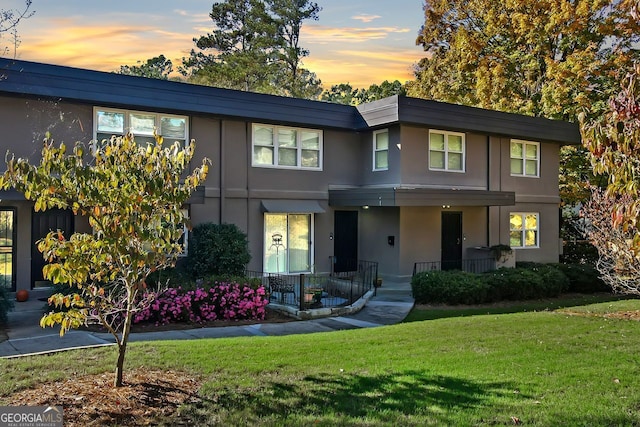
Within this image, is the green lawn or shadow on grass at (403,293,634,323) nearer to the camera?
the green lawn

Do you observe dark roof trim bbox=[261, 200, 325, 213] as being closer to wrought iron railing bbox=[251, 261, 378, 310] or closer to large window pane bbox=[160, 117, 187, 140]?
wrought iron railing bbox=[251, 261, 378, 310]

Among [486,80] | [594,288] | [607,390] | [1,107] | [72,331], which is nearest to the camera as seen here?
Result: [607,390]

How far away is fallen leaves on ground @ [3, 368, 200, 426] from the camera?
5.34 meters

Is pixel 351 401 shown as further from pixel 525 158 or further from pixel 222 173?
pixel 525 158

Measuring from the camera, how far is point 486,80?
26234 mm

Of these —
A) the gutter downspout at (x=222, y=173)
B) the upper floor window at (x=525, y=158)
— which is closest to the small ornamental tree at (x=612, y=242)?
the upper floor window at (x=525, y=158)

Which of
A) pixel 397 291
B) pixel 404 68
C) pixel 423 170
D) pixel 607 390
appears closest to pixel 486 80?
pixel 404 68

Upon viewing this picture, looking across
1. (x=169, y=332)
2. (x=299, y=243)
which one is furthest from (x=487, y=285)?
(x=169, y=332)

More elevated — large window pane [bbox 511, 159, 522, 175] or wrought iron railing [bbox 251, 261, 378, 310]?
large window pane [bbox 511, 159, 522, 175]

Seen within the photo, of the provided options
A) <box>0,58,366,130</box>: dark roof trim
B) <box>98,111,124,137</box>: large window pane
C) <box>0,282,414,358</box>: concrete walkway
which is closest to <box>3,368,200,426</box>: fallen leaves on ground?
<box>0,282,414,358</box>: concrete walkway

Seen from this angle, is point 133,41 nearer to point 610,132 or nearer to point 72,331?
point 72,331

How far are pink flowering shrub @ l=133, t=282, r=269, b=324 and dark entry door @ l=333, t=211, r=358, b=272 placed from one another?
647cm

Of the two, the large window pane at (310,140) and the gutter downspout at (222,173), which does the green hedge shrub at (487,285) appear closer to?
the large window pane at (310,140)

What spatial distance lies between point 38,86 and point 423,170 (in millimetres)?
11972
